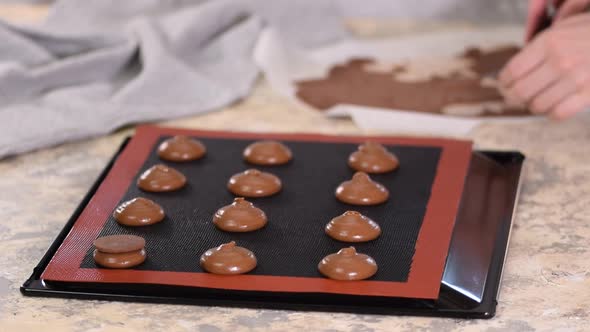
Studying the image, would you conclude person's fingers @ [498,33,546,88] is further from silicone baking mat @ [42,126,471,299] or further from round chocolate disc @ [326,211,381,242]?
round chocolate disc @ [326,211,381,242]

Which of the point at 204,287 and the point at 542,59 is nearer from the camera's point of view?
the point at 204,287

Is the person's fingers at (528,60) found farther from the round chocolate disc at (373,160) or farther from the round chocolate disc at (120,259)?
the round chocolate disc at (120,259)

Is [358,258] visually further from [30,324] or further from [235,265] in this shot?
[30,324]

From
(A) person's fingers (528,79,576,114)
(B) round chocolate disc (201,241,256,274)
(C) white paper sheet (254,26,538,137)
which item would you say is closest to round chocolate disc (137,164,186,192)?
(B) round chocolate disc (201,241,256,274)

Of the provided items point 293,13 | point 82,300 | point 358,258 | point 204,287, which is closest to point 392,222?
point 358,258

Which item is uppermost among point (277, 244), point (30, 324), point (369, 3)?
point (369, 3)

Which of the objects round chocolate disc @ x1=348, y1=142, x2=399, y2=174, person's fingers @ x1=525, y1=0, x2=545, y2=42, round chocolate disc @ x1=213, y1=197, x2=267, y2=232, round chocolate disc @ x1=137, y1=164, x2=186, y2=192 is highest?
person's fingers @ x1=525, y1=0, x2=545, y2=42

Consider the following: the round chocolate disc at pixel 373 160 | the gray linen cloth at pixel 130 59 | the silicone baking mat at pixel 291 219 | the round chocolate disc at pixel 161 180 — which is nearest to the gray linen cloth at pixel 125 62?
the gray linen cloth at pixel 130 59
